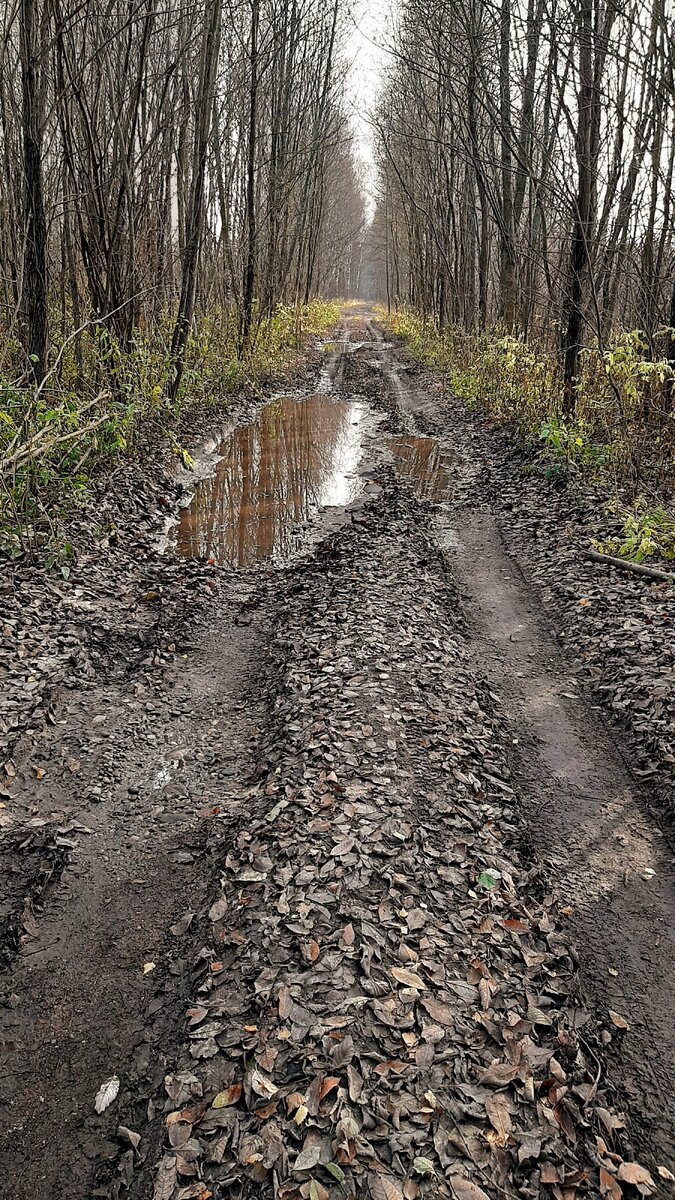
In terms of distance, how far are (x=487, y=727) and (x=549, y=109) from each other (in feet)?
44.4

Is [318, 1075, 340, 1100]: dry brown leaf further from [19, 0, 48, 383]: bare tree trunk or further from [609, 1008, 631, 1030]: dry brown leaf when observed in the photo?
[19, 0, 48, 383]: bare tree trunk

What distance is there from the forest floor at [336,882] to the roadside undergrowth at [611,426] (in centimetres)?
101

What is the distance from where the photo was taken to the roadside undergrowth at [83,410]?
25.9 ft

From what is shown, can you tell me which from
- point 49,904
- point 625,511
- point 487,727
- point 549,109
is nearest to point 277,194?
point 549,109

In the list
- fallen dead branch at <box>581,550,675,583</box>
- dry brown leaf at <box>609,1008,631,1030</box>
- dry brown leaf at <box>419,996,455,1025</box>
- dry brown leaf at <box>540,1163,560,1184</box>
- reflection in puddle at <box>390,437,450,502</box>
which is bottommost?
dry brown leaf at <box>609,1008,631,1030</box>

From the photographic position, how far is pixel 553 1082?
3.08 m

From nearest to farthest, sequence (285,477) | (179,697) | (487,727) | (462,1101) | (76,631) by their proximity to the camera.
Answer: (462,1101)
(487,727)
(179,697)
(76,631)
(285,477)

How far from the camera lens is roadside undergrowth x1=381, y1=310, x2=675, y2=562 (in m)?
8.20

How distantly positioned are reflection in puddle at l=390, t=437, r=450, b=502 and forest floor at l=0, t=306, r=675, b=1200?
3.65 metres

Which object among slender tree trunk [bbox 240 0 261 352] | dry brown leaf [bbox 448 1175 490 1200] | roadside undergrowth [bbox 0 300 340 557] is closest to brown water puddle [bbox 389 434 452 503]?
roadside undergrowth [bbox 0 300 340 557]

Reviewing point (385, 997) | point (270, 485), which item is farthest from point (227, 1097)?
point (270, 485)

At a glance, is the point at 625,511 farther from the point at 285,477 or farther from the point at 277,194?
the point at 277,194

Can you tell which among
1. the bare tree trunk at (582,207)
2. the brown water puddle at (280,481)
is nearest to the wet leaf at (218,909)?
the brown water puddle at (280,481)

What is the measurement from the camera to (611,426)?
411 inches
